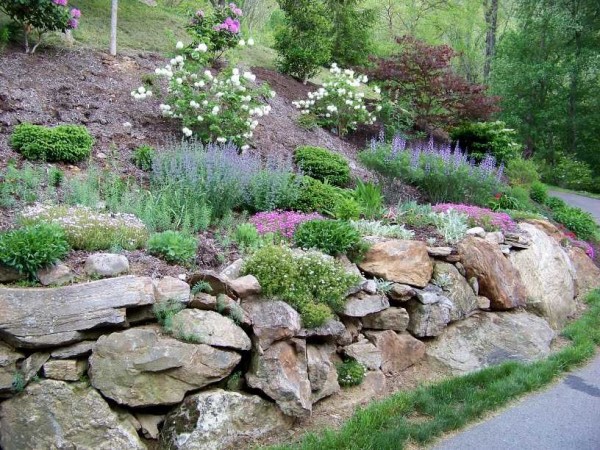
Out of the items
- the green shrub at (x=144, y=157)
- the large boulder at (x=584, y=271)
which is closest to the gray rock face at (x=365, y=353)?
the green shrub at (x=144, y=157)

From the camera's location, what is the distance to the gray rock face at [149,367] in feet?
12.2

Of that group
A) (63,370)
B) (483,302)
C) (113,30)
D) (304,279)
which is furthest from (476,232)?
(113,30)

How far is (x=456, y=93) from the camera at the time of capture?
522 inches

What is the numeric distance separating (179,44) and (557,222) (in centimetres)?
735

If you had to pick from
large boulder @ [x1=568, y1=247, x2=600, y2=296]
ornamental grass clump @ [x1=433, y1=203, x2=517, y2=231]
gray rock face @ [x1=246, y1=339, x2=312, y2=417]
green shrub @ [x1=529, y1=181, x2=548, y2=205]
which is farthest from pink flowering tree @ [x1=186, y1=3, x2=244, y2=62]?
gray rock face @ [x1=246, y1=339, x2=312, y2=417]

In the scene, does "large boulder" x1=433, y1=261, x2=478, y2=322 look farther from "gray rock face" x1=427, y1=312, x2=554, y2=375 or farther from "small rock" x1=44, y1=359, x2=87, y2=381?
"small rock" x1=44, y1=359, x2=87, y2=381

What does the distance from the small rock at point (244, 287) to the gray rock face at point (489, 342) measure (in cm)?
213

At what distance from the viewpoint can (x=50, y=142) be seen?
6707 mm

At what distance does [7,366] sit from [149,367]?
34.7 inches

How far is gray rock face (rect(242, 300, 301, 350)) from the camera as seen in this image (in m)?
4.30

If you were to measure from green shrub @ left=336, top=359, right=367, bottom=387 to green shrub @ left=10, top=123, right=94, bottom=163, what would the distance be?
4189 millimetres

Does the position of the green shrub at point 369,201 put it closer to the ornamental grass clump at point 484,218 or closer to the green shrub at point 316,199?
the green shrub at point 316,199

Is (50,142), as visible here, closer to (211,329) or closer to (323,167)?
(323,167)

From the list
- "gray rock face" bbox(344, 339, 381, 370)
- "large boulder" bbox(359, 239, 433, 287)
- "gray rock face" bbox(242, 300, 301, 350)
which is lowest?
"gray rock face" bbox(344, 339, 381, 370)
